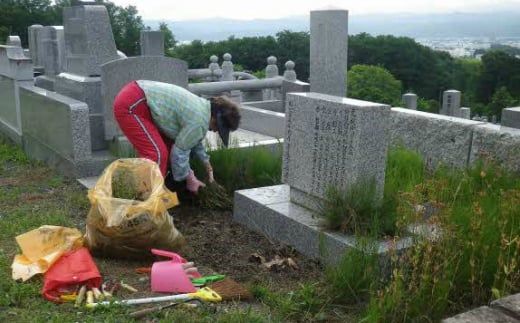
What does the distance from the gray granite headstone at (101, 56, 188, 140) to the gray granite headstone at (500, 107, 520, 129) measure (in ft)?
13.3

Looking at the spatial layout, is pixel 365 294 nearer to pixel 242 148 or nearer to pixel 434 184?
pixel 434 184

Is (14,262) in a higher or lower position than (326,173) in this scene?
lower

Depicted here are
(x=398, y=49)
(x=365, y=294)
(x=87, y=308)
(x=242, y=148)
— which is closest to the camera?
(x=87, y=308)

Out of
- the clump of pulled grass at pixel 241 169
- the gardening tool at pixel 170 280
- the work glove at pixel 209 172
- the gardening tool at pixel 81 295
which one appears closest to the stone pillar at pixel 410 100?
the clump of pulled grass at pixel 241 169

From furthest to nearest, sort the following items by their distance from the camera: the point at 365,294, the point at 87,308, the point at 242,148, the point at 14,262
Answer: the point at 242,148 → the point at 14,262 → the point at 365,294 → the point at 87,308

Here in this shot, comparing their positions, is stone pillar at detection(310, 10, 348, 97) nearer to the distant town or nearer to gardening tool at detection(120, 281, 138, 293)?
gardening tool at detection(120, 281, 138, 293)

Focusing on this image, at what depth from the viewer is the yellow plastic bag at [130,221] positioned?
388cm

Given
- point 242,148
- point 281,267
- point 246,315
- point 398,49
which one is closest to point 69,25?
point 242,148

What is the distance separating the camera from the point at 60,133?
6.60 m

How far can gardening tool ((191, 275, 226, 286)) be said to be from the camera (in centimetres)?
360

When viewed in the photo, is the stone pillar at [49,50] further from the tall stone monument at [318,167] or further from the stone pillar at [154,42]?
the tall stone monument at [318,167]

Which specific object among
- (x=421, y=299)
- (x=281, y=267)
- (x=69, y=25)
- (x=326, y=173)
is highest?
(x=69, y=25)

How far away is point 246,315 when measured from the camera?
3113mm

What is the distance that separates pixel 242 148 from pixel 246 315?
3099 mm
